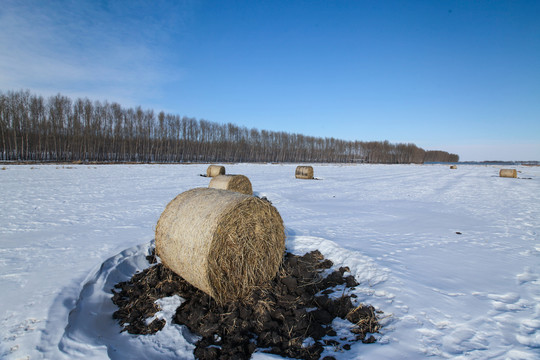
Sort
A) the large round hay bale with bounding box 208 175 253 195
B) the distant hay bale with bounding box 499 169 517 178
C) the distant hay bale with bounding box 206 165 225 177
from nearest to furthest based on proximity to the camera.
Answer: the large round hay bale with bounding box 208 175 253 195 → the distant hay bale with bounding box 206 165 225 177 → the distant hay bale with bounding box 499 169 517 178

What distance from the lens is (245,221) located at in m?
4.60

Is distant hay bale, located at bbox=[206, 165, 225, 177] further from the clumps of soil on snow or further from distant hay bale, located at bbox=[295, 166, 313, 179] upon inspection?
the clumps of soil on snow

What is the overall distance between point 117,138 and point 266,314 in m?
64.5

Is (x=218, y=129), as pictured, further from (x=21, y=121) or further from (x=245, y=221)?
(x=245, y=221)

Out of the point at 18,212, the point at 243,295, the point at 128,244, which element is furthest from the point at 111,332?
the point at 18,212

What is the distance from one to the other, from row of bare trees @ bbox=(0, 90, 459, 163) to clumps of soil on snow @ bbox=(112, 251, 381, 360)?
2081 inches

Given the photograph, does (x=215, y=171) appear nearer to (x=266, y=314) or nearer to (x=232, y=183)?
(x=232, y=183)

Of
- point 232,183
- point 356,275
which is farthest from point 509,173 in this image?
point 356,275

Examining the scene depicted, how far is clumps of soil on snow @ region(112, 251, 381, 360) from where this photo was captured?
327 cm

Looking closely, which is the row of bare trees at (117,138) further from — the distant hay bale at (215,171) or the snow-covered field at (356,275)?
the snow-covered field at (356,275)

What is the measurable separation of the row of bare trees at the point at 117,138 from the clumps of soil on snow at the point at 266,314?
52858mm

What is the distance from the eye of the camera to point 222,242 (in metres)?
4.27

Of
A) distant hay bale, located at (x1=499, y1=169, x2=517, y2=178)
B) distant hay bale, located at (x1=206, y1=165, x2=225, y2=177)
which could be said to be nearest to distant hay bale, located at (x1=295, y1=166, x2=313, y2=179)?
distant hay bale, located at (x1=206, y1=165, x2=225, y2=177)

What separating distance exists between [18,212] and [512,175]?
144 ft
